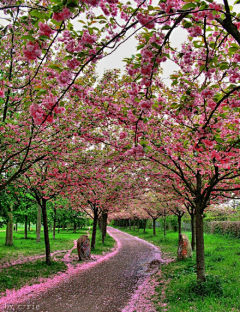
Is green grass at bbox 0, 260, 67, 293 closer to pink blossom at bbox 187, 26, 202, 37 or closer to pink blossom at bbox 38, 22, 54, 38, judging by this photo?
pink blossom at bbox 38, 22, 54, 38

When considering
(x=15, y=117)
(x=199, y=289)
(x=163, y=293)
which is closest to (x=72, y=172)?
(x=15, y=117)

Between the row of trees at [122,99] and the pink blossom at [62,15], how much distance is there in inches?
0.4

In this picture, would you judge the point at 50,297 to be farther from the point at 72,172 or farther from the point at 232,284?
the point at 232,284

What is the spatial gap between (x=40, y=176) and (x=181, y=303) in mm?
7053

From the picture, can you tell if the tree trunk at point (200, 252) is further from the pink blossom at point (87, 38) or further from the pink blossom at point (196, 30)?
the pink blossom at point (87, 38)

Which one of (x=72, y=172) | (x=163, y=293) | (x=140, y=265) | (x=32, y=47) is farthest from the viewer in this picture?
(x=140, y=265)

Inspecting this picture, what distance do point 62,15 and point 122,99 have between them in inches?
143

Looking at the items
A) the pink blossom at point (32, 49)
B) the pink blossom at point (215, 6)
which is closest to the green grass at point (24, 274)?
the pink blossom at point (32, 49)

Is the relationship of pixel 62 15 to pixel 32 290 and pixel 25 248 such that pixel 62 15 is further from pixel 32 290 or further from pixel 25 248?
pixel 25 248

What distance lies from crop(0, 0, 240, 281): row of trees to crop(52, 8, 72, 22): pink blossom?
11mm

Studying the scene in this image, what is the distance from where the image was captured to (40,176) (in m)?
9.45

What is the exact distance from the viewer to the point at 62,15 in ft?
6.81

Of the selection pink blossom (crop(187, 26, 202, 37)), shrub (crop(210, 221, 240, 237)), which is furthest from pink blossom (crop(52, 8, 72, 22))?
shrub (crop(210, 221, 240, 237))

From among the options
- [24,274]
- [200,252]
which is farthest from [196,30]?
[24,274]
